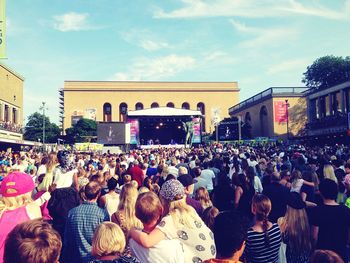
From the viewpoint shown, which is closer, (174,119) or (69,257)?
(69,257)

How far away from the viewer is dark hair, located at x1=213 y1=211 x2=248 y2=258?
259 cm

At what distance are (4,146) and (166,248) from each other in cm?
3425

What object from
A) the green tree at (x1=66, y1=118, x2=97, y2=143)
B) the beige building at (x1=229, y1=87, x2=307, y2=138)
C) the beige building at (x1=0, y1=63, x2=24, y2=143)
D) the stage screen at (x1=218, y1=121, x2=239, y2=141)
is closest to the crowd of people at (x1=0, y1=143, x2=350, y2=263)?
the beige building at (x1=0, y1=63, x2=24, y2=143)

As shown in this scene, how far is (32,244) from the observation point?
6.41 feet

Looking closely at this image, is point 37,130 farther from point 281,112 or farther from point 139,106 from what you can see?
point 281,112

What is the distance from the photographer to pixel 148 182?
7625 mm

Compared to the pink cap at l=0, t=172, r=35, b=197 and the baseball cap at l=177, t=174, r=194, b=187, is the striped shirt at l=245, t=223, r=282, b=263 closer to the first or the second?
the baseball cap at l=177, t=174, r=194, b=187

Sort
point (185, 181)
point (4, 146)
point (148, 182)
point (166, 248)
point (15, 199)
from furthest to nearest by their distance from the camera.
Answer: point (4, 146) → point (148, 182) → point (185, 181) → point (15, 199) → point (166, 248)

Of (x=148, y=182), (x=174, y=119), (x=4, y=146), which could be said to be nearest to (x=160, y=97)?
(x=174, y=119)

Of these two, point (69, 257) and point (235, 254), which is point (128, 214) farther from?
point (235, 254)

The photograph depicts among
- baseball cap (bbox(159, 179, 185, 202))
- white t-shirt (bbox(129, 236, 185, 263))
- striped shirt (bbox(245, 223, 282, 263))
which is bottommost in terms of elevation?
striped shirt (bbox(245, 223, 282, 263))

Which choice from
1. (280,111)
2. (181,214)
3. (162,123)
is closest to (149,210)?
(181,214)

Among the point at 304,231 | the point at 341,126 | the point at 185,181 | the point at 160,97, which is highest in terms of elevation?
the point at 160,97

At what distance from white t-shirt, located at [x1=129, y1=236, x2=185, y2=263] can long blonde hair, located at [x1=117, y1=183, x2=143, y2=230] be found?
1022 millimetres
